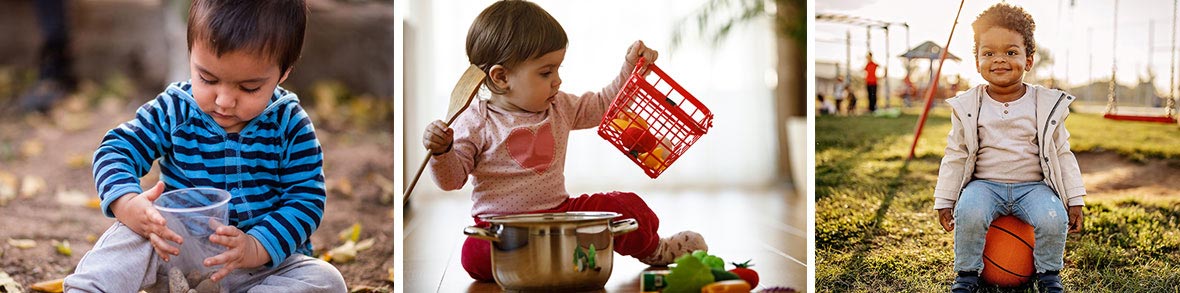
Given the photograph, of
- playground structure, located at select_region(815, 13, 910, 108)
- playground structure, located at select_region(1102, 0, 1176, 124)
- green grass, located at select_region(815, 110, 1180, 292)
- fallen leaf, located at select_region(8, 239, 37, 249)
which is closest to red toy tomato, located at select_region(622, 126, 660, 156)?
green grass, located at select_region(815, 110, 1180, 292)

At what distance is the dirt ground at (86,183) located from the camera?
9.43 feet

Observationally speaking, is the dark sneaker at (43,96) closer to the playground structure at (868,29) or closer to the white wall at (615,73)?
the white wall at (615,73)

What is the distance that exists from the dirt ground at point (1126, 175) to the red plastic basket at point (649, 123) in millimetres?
990

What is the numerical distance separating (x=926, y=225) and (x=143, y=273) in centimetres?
172

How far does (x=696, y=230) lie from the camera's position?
335 centimetres

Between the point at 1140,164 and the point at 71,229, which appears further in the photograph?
the point at 71,229

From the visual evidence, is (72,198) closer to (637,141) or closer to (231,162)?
(231,162)

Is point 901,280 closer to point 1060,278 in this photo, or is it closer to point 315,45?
point 1060,278

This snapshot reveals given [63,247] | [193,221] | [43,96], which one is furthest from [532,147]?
[43,96]

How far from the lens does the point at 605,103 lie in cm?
265

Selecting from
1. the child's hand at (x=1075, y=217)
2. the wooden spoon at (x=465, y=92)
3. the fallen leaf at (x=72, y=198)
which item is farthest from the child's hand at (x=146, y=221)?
the fallen leaf at (x=72, y=198)

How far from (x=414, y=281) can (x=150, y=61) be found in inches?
116

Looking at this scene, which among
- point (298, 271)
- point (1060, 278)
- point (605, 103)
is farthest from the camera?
point (605, 103)

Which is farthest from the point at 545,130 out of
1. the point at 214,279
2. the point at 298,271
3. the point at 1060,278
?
the point at 1060,278
